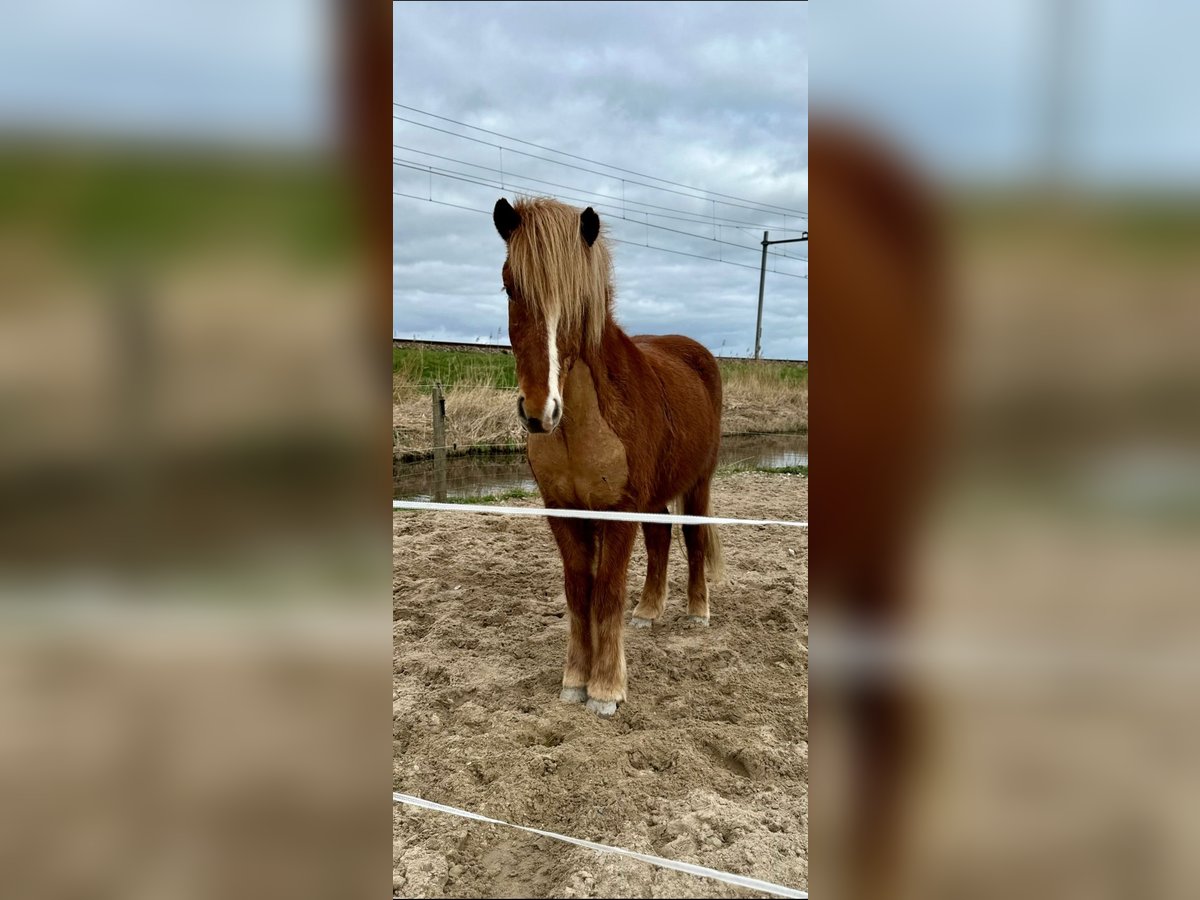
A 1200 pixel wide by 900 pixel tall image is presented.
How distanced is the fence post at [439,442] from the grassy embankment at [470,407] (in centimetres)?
32

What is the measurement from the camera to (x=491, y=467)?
550cm

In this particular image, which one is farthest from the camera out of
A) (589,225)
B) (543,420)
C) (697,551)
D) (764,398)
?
(764,398)

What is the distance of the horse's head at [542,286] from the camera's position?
173cm

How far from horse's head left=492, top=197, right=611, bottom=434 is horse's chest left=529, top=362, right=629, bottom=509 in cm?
18

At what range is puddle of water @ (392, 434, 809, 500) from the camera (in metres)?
4.91

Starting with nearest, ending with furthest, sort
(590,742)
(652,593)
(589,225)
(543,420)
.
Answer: (543,420)
(589,225)
(590,742)
(652,593)

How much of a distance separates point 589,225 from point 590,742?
1472 millimetres
